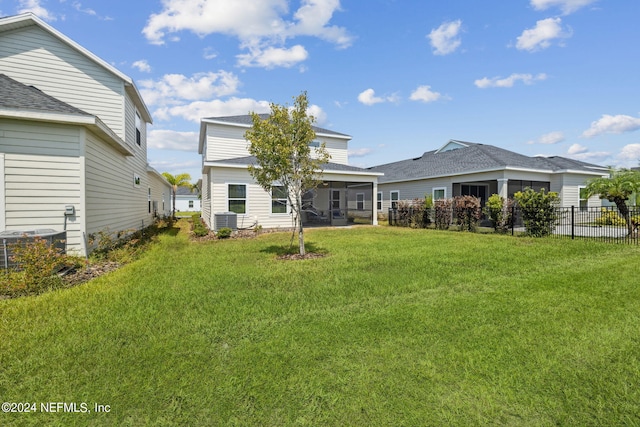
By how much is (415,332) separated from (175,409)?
2565 mm

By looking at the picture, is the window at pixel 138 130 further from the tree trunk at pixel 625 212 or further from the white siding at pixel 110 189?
the tree trunk at pixel 625 212

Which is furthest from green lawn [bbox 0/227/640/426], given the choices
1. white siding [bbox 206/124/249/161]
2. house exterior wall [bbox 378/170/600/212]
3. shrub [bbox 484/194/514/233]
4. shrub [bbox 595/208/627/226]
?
white siding [bbox 206/124/249/161]

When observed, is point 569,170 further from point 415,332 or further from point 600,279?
point 415,332

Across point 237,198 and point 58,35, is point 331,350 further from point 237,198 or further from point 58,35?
point 58,35

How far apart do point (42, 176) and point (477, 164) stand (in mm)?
19834

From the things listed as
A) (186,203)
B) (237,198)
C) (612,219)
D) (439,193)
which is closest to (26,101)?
(237,198)

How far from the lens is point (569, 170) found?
701 inches

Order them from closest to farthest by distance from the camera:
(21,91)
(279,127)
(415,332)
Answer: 1. (415,332)
2. (21,91)
3. (279,127)

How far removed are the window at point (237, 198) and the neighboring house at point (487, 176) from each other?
373 inches

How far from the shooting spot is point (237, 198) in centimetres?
1508

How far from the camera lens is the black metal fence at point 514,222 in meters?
12.0

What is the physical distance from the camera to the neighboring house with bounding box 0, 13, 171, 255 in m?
6.88

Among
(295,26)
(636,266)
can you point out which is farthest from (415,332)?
(295,26)

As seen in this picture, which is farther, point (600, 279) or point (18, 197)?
point (18, 197)
